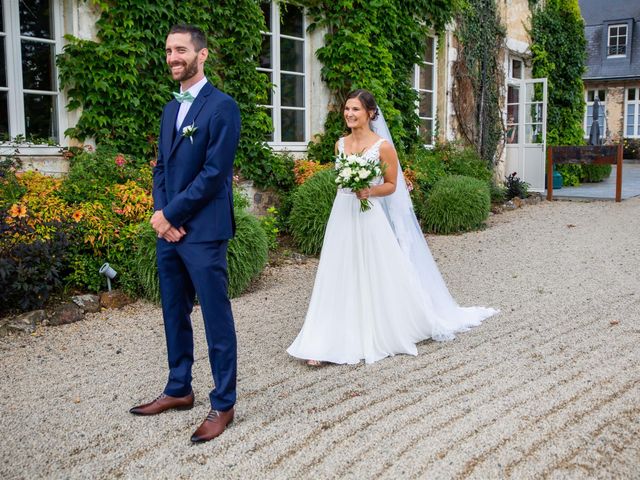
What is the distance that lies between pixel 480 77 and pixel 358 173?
998 cm

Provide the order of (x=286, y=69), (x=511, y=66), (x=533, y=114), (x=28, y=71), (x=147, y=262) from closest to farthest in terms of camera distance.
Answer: (x=147, y=262) < (x=28, y=71) < (x=286, y=69) < (x=533, y=114) < (x=511, y=66)

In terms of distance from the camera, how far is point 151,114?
7547mm

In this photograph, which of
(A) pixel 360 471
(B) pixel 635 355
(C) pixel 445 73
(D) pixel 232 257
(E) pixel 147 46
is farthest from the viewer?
(C) pixel 445 73

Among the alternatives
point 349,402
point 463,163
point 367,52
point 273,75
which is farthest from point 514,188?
point 349,402

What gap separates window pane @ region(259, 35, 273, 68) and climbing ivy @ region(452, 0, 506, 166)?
→ 4838 mm

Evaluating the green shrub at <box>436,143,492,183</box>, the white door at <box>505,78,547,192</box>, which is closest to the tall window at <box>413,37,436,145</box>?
the green shrub at <box>436,143,492,183</box>

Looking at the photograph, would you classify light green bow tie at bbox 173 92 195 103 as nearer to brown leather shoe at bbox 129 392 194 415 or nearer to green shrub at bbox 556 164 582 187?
brown leather shoe at bbox 129 392 194 415

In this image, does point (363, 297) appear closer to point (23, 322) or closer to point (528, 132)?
point (23, 322)

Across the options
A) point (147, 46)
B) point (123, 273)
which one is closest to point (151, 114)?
point (147, 46)

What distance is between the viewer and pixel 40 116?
23.1ft

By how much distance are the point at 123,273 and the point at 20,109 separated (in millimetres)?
2207

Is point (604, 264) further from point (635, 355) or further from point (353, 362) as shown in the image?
point (353, 362)

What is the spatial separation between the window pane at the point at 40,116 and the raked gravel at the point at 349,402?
2443 mm

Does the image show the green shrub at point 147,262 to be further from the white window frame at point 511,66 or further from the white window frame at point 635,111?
the white window frame at point 635,111
